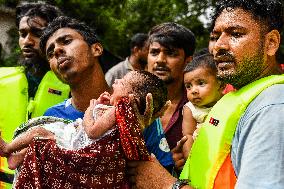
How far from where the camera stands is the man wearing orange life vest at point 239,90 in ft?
6.99

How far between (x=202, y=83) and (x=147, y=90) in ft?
4.87

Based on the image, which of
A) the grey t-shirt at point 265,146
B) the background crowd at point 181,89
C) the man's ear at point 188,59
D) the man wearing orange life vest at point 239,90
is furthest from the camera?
the man's ear at point 188,59

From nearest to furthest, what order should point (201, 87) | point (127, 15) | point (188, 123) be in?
point (188, 123) → point (201, 87) → point (127, 15)

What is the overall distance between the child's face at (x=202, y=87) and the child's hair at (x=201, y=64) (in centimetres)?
3

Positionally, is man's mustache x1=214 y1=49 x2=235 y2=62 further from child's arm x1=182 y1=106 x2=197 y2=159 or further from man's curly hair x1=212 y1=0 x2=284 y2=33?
child's arm x1=182 y1=106 x2=197 y2=159

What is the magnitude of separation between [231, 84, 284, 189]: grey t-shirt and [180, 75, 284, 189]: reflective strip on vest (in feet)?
0.76

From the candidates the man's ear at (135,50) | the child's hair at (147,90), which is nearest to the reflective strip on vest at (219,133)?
the child's hair at (147,90)

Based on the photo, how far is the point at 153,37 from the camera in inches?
185

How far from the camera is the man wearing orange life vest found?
2131 mm

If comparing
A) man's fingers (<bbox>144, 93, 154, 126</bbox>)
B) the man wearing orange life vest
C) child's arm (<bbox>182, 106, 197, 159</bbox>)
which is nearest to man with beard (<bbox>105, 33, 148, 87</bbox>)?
child's arm (<bbox>182, 106, 197, 159</bbox>)

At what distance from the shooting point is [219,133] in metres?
2.45

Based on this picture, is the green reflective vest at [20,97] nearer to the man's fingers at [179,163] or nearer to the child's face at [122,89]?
the man's fingers at [179,163]

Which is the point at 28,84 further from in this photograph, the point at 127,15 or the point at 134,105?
the point at 127,15

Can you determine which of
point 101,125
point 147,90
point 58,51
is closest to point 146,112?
point 147,90
